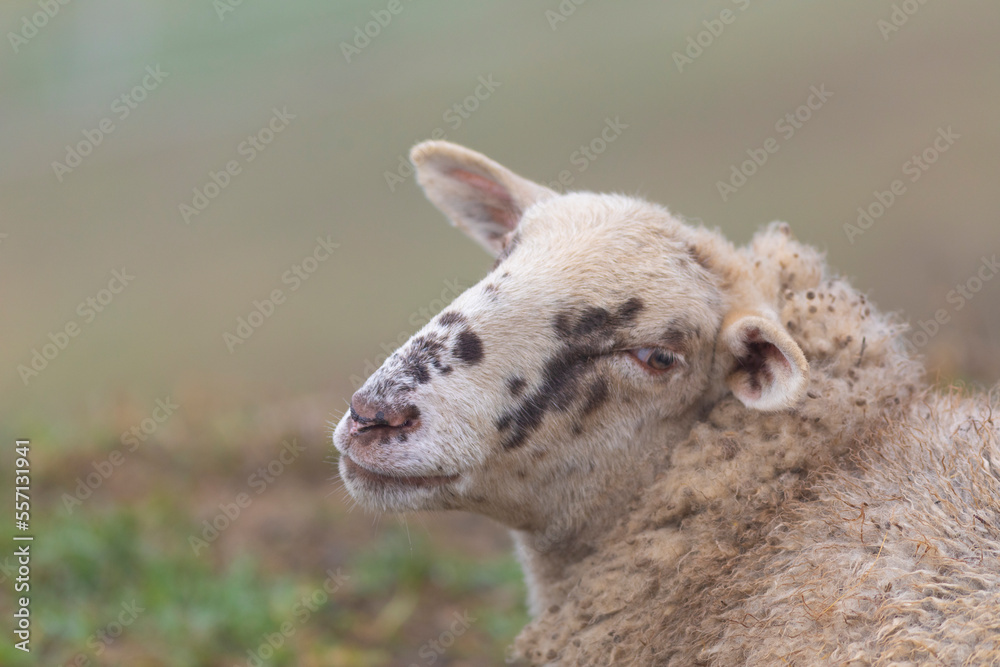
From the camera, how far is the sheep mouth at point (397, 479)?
102 inches

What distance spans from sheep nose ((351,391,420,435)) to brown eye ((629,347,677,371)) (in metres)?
0.78

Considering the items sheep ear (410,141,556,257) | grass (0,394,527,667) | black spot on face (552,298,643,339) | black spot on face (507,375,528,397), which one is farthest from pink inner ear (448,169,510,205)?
grass (0,394,527,667)

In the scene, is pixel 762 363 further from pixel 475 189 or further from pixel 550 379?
pixel 475 189

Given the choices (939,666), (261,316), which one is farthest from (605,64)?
(939,666)

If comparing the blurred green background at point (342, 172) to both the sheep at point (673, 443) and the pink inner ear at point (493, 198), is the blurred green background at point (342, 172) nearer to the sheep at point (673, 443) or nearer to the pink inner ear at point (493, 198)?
the pink inner ear at point (493, 198)

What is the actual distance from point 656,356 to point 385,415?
0.93 meters

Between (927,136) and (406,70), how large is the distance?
4763 millimetres

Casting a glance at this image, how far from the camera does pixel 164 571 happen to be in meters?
4.63

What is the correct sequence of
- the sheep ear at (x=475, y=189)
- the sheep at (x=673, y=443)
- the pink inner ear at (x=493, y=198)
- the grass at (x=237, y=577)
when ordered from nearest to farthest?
the sheep at (x=673, y=443) → the sheep ear at (x=475, y=189) → the pink inner ear at (x=493, y=198) → the grass at (x=237, y=577)

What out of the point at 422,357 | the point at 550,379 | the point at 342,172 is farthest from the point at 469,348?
the point at 342,172

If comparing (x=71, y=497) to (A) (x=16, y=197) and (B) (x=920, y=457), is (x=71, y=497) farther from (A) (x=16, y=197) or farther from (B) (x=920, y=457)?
(B) (x=920, y=457)

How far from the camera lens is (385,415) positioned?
2506 millimetres

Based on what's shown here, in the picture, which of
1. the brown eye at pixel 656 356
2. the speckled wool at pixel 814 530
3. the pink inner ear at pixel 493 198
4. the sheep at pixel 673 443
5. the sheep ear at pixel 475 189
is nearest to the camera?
the speckled wool at pixel 814 530

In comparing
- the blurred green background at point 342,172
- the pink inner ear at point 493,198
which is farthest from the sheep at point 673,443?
the blurred green background at point 342,172
